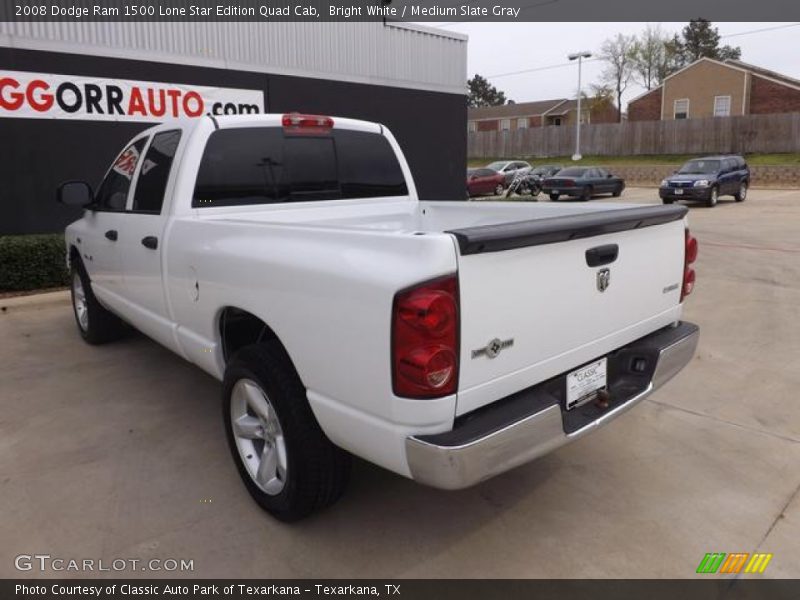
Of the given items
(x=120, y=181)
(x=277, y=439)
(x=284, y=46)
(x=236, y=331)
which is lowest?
(x=277, y=439)

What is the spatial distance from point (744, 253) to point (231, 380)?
34.6ft

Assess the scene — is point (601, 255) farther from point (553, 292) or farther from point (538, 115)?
point (538, 115)

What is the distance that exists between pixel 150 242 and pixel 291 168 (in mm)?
1000

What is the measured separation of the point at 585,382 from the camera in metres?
2.79

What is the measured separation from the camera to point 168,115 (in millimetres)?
11055

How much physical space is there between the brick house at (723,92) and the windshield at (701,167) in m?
26.6

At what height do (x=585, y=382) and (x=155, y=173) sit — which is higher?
(x=155, y=173)

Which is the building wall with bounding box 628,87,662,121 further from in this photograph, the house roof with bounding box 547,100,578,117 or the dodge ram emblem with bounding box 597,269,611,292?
the dodge ram emblem with bounding box 597,269,611,292

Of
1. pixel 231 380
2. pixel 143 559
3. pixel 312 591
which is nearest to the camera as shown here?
pixel 312 591

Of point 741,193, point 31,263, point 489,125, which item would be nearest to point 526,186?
point 741,193

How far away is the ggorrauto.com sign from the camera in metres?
9.45

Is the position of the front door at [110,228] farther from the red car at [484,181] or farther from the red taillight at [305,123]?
the red car at [484,181]

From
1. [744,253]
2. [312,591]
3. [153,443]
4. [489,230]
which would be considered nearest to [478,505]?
[312,591]

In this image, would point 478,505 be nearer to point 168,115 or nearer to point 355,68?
point 168,115
